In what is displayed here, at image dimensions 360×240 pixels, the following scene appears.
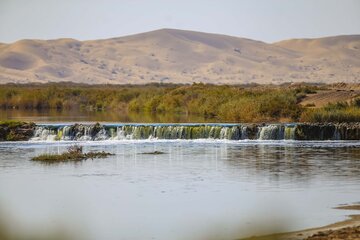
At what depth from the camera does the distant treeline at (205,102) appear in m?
41.1

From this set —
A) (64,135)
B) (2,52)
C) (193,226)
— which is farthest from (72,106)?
(2,52)

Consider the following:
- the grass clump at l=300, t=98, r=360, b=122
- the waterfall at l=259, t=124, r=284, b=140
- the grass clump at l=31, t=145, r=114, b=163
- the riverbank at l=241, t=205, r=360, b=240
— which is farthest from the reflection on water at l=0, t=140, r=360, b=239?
the grass clump at l=300, t=98, r=360, b=122

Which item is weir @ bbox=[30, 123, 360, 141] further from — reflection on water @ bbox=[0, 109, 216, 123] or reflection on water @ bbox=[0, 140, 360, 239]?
reflection on water @ bbox=[0, 109, 216, 123]

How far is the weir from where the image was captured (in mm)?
35406

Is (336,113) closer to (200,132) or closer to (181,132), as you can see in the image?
(200,132)

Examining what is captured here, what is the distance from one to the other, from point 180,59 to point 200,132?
431 feet

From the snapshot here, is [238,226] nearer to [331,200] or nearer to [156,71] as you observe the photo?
[331,200]

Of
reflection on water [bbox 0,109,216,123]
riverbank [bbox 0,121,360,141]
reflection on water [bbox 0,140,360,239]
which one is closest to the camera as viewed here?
reflection on water [bbox 0,140,360,239]

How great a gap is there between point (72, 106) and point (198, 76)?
9134 centimetres

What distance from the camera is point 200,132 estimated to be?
35.8 m

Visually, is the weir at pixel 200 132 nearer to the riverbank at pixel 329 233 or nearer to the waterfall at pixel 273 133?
the waterfall at pixel 273 133

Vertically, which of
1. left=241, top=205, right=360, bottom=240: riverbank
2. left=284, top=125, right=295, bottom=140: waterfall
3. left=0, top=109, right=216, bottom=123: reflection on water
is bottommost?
left=241, top=205, right=360, bottom=240: riverbank

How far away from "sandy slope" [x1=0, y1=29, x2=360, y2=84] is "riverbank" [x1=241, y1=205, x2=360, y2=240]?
124m

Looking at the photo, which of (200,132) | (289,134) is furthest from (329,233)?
(200,132)
